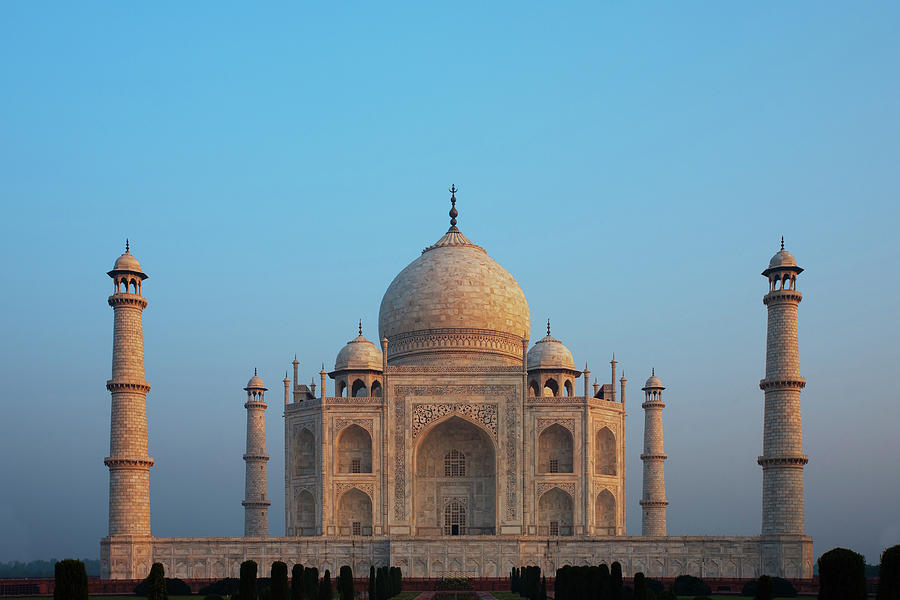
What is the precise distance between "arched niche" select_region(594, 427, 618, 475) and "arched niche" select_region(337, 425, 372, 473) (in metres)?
6.86

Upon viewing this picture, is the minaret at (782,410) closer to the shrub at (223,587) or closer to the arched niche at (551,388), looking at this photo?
the arched niche at (551,388)

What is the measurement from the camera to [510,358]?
119 feet

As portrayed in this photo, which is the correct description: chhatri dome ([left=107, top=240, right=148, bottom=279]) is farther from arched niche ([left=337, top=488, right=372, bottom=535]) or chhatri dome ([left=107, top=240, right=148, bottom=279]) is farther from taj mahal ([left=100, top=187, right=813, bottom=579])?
arched niche ([left=337, top=488, right=372, bottom=535])

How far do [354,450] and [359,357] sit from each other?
10.7 ft

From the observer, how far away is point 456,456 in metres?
34.0

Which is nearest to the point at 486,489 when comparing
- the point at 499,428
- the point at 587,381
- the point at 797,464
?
the point at 499,428

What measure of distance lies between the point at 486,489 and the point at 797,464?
930cm

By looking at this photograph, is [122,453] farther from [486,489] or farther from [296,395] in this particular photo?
[486,489]

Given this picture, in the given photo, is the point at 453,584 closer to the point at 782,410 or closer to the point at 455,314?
the point at 782,410

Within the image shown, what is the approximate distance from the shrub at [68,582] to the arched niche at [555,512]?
19.8 metres

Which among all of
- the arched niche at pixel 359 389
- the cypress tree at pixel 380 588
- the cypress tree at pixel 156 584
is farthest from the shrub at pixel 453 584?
the cypress tree at pixel 156 584

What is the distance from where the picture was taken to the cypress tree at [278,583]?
53.7ft

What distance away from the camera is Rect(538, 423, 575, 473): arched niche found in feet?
109

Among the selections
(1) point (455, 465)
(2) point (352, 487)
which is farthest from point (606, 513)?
(2) point (352, 487)
